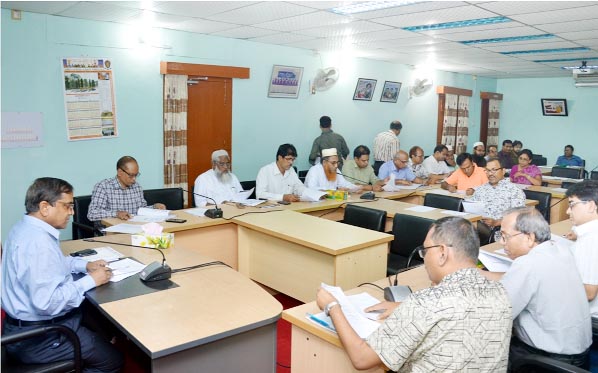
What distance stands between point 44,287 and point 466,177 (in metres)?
4.89

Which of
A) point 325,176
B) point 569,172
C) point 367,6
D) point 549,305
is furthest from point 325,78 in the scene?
point 549,305

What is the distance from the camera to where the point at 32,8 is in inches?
180

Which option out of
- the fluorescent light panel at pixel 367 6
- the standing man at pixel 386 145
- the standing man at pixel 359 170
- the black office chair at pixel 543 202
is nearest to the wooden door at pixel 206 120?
the standing man at pixel 359 170

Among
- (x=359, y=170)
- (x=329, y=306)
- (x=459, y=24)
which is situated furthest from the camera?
(x=359, y=170)

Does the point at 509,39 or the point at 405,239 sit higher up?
the point at 509,39

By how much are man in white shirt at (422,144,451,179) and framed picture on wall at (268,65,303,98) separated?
226 cm

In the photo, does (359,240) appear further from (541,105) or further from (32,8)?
(541,105)

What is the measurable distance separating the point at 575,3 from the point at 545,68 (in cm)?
555

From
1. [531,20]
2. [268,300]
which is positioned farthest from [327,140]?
[268,300]

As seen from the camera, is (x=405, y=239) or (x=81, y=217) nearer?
(x=405, y=239)

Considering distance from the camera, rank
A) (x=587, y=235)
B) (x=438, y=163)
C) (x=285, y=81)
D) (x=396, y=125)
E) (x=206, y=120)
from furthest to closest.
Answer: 1. (x=396, y=125)
2. (x=438, y=163)
3. (x=285, y=81)
4. (x=206, y=120)
5. (x=587, y=235)

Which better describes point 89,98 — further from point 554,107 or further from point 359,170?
point 554,107

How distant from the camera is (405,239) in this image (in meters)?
3.80

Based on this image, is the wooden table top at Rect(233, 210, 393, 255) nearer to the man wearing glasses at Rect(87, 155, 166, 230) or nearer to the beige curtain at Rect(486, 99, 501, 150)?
the man wearing glasses at Rect(87, 155, 166, 230)
